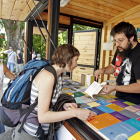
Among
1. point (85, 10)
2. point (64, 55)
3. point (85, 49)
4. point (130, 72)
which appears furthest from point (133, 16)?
point (64, 55)

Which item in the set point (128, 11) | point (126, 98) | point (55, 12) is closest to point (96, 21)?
point (128, 11)

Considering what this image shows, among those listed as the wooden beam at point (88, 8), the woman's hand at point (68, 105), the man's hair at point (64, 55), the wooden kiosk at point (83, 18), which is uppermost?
the wooden beam at point (88, 8)

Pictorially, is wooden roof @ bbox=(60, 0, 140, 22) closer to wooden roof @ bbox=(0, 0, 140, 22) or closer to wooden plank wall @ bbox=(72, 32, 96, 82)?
wooden roof @ bbox=(0, 0, 140, 22)

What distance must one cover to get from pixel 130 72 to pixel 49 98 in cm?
106

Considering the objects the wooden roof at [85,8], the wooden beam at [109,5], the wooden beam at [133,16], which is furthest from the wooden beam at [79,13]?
the wooden beam at [133,16]

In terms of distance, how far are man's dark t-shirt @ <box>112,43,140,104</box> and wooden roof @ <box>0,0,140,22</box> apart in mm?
1990

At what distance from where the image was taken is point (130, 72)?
144 cm

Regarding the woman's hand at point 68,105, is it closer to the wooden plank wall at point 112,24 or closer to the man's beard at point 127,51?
the man's beard at point 127,51

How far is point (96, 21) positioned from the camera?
13.4ft

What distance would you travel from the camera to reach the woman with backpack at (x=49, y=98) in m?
0.81

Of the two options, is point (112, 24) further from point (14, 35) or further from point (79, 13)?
point (14, 35)

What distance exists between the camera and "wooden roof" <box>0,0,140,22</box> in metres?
2.55

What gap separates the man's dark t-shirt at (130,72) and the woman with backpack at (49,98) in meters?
0.65

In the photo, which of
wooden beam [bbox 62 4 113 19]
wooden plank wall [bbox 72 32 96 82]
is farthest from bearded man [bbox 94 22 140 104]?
wooden plank wall [bbox 72 32 96 82]
